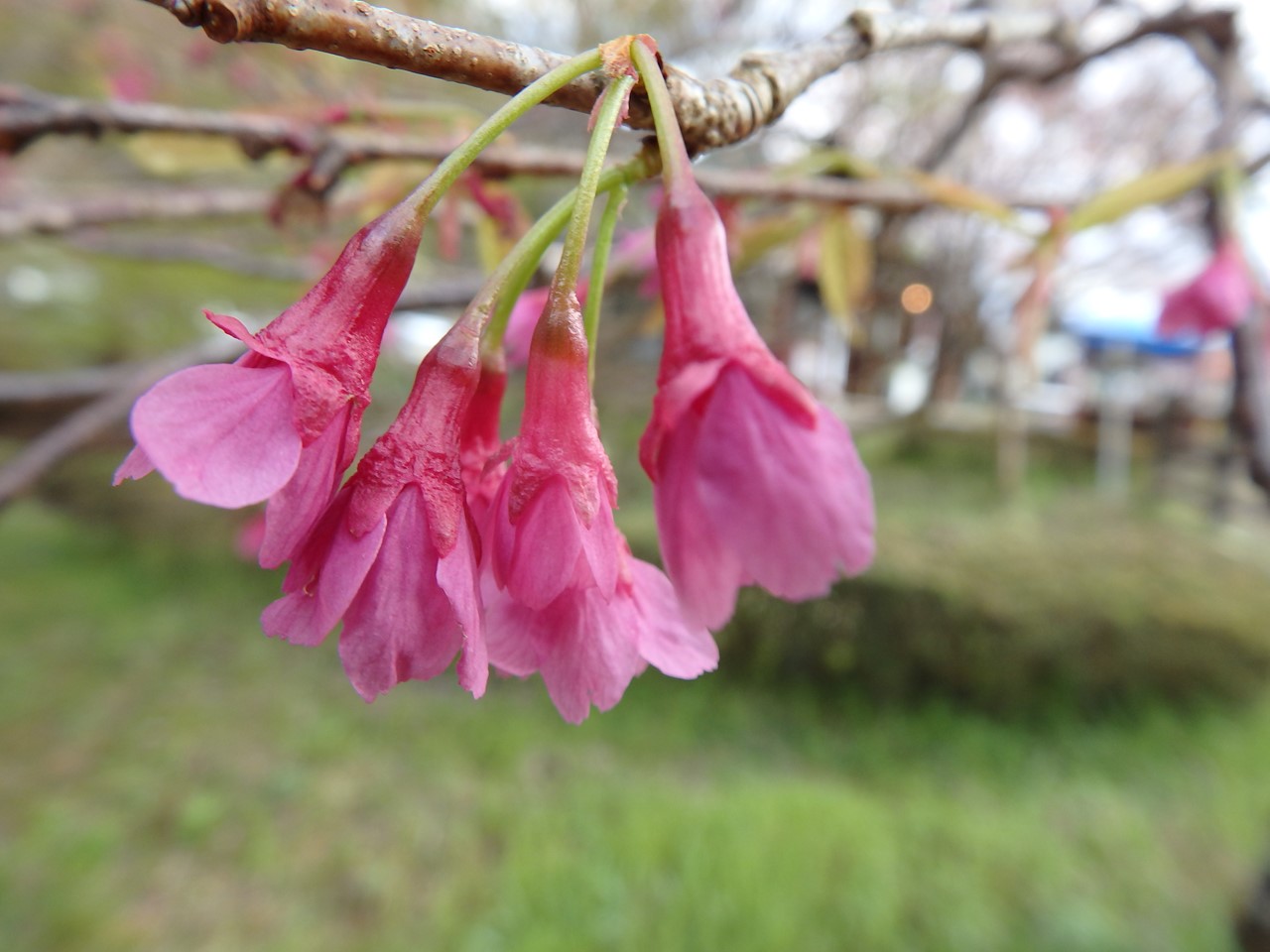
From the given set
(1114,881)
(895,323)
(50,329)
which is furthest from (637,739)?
(895,323)

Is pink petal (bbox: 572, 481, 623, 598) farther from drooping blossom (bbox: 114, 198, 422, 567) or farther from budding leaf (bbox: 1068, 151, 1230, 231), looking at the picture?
budding leaf (bbox: 1068, 151, 1230, 231)

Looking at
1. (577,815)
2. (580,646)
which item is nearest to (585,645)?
(580,646)

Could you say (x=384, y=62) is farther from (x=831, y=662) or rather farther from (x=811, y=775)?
(x=831, y=662)

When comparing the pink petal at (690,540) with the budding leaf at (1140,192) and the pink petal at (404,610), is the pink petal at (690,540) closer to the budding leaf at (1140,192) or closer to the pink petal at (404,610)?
the pink petal at (404,610)

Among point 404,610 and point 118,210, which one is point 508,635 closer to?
point 404,610

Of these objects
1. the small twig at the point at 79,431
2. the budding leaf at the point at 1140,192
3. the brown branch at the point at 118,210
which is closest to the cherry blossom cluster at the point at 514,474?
the small twig at the point at 79,431

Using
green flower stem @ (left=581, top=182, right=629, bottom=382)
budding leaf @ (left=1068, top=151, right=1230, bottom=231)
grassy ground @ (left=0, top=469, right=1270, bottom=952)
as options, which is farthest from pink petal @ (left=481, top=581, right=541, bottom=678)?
grassy ground @ (left=0, top=469, right=1270, bottom=952)

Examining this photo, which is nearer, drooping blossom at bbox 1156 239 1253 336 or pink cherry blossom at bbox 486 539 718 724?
pink cherry blossom at bbox 486 539 718 724
